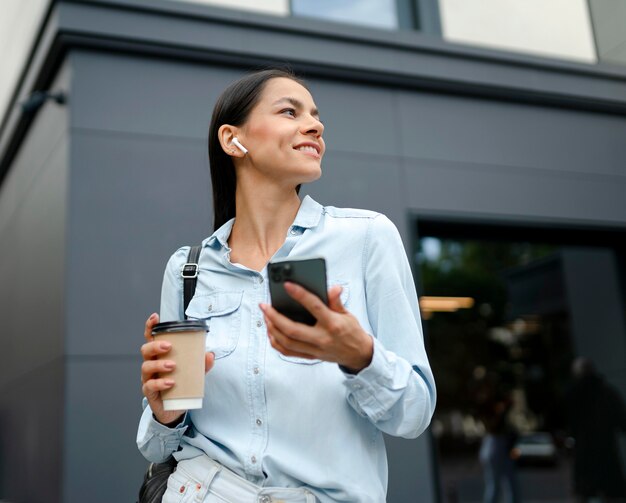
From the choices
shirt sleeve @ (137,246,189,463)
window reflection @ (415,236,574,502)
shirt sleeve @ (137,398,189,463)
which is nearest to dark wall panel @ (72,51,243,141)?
shirt sleeve @ (137,246,189,463)

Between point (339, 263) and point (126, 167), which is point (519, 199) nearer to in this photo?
point (126, 167)

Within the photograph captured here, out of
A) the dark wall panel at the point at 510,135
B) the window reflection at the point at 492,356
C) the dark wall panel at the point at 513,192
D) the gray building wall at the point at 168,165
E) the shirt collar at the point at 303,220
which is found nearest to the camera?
the shirt collar at the point at 303,220

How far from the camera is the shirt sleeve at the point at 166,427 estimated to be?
1.73m

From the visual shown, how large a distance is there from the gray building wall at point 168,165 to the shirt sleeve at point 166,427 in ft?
9.74

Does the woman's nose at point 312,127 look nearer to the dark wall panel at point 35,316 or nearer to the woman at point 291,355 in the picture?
the woman at point 291,355

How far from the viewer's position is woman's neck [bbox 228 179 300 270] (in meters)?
1.96

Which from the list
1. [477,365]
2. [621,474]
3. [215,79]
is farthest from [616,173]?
[477,365]

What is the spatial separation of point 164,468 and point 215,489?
271mm

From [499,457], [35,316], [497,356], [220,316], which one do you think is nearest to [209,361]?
[220,316]

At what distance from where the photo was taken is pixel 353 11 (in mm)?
6293

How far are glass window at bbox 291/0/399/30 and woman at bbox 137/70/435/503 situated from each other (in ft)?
14.4

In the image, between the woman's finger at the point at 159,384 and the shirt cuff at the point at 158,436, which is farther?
the shirt cuff at the point at 158,436

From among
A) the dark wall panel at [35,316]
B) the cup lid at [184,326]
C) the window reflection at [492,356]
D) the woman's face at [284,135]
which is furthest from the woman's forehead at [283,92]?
the window reflection at [492,356]

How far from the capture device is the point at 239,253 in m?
1.98
